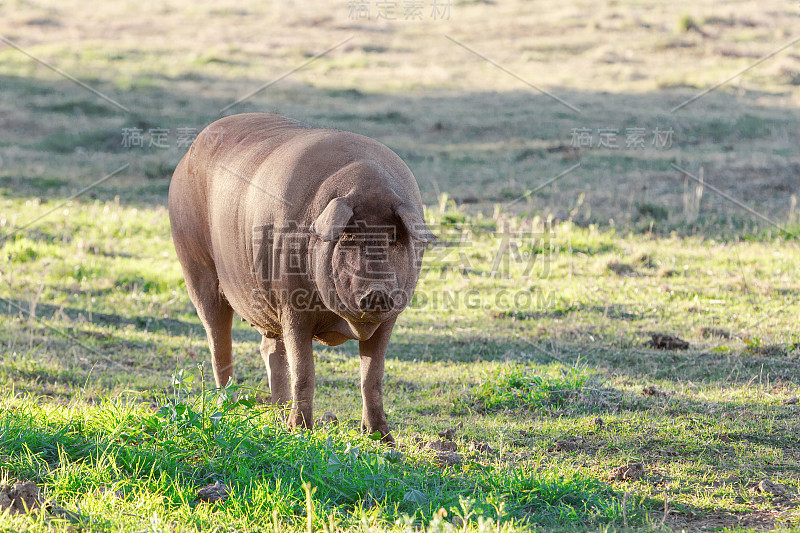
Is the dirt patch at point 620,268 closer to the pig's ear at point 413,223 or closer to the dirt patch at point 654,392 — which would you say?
the dirt patch at point 654,392

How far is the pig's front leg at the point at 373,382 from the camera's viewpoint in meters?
5.60

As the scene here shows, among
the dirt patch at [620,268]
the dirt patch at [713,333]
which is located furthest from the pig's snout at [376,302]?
the dirt patch at [620,268]

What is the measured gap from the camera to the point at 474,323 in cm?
936

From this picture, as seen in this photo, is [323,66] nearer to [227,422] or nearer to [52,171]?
[52,171]

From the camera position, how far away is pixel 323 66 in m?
30.1

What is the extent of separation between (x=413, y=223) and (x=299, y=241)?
77 centimetres

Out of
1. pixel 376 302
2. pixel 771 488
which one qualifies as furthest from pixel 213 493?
pixel 771 488

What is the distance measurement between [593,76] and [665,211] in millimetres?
14274

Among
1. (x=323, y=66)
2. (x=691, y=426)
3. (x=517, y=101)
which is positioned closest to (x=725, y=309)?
(x=691, y=426)

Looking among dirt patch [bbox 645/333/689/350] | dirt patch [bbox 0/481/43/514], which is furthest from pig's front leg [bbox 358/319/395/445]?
dirt patch [bbox 645/333/689/350]

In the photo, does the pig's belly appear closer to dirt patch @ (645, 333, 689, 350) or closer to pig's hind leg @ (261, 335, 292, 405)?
pig's hind leg @ (261, 335, 292, 405)

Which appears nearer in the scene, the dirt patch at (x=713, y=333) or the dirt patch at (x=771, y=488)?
the dirt patch at (x=771, y=488)

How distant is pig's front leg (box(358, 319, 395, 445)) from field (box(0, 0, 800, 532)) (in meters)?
0.17

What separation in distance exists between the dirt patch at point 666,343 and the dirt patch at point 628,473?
3.25 m
